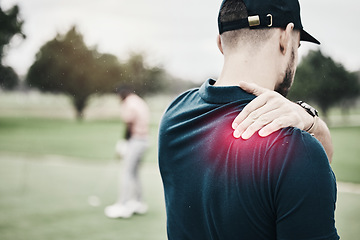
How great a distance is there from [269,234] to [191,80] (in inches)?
523

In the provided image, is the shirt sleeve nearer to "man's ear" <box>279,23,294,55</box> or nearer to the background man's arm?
the background man's arm

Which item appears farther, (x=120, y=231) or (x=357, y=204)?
(x=357, y=204)

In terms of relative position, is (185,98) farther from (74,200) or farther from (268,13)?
(74,200)

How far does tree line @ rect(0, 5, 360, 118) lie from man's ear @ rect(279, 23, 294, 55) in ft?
4.52

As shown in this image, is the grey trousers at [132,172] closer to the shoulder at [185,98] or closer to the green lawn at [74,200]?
the green lawn at [74,200]

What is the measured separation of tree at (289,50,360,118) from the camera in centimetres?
406

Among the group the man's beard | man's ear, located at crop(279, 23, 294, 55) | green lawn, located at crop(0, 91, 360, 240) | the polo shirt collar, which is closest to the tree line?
the man's beard

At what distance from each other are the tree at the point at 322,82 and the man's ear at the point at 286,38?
838mm

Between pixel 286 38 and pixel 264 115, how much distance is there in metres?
0.31

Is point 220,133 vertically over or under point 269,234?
over

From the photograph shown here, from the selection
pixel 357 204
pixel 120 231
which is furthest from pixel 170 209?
pixel 357 204

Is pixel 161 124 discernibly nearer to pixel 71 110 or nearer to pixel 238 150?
pixel 238 150

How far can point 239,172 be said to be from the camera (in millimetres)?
1117

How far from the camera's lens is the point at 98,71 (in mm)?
22078
